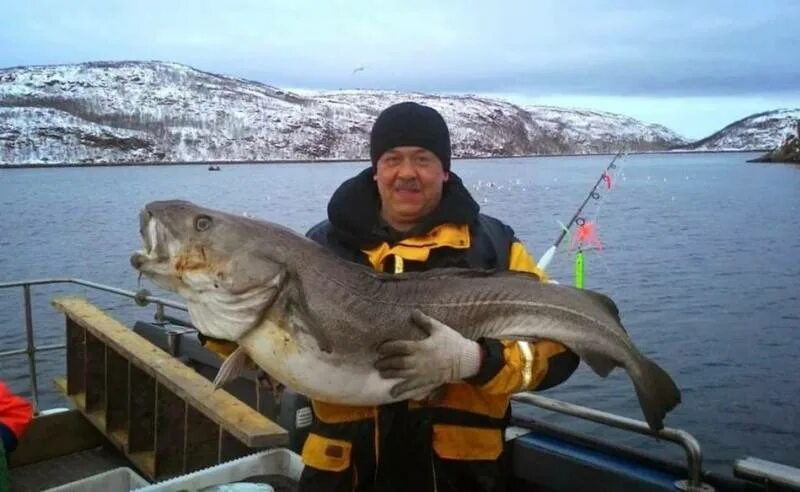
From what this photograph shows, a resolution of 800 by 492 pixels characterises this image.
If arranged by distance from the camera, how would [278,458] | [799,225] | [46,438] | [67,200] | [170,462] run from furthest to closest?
[67,200] < [799,225] < [46,438] < [170,462] < [278,458]

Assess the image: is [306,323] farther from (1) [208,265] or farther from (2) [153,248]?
(2) [153,248]

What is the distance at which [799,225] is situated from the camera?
37.5 metres

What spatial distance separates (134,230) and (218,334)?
1534 inches

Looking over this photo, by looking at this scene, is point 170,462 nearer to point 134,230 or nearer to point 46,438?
point 46,438

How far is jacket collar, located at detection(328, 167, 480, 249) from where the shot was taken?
3.67 metres

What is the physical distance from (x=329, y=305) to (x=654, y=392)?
157cm

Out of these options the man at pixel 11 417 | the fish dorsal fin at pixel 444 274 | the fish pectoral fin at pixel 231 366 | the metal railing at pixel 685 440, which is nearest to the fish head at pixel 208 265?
the fish pectoral fin at pixel 231 366

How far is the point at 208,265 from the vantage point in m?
3.27

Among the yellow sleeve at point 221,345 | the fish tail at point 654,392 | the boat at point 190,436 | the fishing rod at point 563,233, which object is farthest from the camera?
the fishing rod at point 563,233

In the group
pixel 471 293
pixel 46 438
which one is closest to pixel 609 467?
pixel 471 293

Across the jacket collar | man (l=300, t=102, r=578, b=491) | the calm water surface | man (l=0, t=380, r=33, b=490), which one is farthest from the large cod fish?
the calm water surface

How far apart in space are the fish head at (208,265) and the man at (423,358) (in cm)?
59

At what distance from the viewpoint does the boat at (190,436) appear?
4414mm

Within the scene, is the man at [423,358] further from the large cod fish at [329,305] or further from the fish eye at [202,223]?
the fish eye at [202,223]
